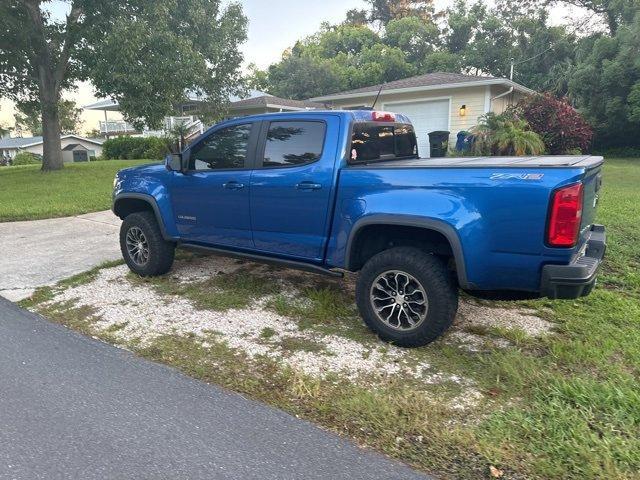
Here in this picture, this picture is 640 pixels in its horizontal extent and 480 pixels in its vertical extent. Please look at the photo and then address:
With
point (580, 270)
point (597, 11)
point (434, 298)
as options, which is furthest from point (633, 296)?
point (597, 11)

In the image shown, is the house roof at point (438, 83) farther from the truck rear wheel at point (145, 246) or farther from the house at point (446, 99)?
the truck rear wheel at point (145, 246)

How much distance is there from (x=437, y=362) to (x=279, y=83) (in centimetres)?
3632

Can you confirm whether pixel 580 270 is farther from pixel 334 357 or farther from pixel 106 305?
pixel 106 305

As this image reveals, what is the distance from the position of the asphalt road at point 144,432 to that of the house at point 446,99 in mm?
14283

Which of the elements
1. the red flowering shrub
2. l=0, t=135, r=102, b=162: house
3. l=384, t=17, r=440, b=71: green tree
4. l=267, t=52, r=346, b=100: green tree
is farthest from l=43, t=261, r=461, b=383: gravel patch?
l=0, t=135, r=102, b=162: house

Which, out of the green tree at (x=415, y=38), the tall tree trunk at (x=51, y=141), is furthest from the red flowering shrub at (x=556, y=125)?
the green tree at (x=415, y=38)

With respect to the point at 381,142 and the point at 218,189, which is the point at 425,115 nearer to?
the point at 381,142

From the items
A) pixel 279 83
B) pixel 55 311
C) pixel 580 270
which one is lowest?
pixel 55 311

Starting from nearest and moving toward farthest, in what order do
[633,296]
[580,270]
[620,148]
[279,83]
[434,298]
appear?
1. [580,270]
2. [434,298]
3. [633,296]
4. [620,148]
5. [279,83]

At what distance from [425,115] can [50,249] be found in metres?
13.7

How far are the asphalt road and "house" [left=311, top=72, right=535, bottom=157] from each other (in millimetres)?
14283

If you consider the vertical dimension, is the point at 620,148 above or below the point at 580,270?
above

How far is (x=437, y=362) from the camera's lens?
3615mm

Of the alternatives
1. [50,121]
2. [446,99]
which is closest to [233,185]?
[446,99]
